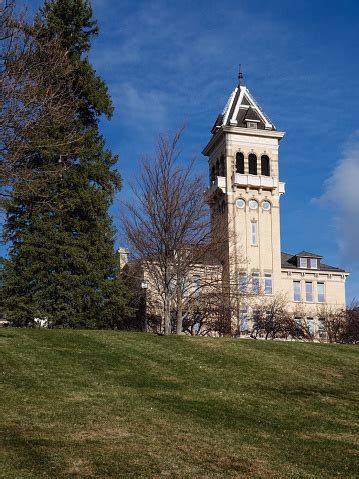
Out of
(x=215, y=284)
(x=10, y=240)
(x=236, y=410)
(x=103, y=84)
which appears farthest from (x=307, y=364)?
(x=103, y=84)

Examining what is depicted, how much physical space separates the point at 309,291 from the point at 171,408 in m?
56.7

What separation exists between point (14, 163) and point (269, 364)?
10.7 meters

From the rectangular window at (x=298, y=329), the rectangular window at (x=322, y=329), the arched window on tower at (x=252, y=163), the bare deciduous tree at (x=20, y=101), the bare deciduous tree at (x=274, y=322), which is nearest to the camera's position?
the bare deciduous tree at (x=20, y=101)

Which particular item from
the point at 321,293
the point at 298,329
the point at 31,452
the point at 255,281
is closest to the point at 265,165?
the point at 255,281

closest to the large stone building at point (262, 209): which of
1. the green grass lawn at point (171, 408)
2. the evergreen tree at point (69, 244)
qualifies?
the evergreen tree at point (69, 244)

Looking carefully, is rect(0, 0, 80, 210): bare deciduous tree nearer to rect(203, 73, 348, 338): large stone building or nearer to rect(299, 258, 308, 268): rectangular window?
rect(203, 73, 348, 338): large stone building

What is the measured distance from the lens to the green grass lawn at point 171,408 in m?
9.58

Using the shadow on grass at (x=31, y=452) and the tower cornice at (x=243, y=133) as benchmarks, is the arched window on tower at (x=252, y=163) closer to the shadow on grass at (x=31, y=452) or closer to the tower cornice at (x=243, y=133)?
the tower cornice at (x=243, y=133)

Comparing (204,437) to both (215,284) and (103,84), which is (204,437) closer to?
(215,284)

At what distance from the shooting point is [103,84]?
41.5m

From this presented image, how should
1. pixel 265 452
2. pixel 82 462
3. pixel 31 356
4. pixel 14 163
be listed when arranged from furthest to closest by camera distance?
pixel 31 356, pixel 14 163, pixel 265 452, pixel 82 462

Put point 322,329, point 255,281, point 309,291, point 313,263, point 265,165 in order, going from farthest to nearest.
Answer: point 313,263 → point 265,165 → point 309,291 → point 322,329 → point 255,281

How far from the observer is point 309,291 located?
68.8 m

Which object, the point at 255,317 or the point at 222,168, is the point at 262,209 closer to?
the point at 222,168
